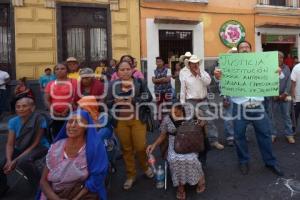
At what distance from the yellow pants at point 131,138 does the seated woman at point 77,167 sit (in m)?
1.40

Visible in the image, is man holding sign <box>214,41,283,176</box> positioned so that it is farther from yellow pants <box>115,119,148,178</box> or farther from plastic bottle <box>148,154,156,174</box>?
yellow pants <box>115,119,148,178</box>

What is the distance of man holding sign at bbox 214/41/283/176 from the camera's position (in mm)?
5203

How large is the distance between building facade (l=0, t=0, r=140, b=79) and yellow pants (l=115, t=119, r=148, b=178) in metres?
7.83

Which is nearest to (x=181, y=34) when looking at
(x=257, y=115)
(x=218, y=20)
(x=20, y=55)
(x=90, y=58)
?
(x=218, y=20)

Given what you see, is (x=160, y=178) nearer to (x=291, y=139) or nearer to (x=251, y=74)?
(x=251, y=74)

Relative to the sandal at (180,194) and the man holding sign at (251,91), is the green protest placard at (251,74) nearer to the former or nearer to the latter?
the man holding sign at (251,91)

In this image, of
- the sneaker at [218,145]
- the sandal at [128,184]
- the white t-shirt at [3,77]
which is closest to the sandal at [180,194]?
the sandal at [128,184]

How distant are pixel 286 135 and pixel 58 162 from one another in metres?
4.95

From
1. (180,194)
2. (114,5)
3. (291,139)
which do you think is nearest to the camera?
(180,194)

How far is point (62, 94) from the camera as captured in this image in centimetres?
515

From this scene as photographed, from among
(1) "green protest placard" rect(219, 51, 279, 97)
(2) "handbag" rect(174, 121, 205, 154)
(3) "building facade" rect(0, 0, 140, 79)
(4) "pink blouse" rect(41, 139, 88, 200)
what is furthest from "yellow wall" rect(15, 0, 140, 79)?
(4) "pink blouse" rect(41, 139, 88, 200)

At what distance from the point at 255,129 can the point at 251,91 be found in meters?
0.52

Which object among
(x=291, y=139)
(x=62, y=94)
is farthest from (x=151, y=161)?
(x=291, y=139)

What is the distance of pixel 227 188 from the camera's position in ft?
16.1
